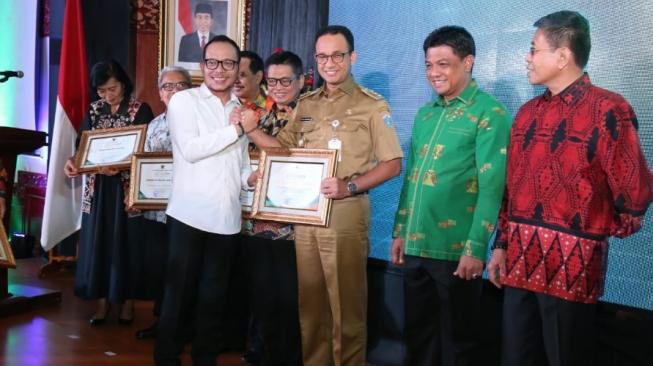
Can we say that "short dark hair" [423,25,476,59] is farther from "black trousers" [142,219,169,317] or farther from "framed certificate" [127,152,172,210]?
"black trousers" [142,219,169,317]

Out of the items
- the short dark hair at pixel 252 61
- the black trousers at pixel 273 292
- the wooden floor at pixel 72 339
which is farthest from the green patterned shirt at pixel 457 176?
the wooden floor at pixel 72 339

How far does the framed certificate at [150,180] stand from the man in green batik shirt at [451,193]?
51.6 inches

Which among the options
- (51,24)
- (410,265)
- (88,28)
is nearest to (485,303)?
(410,265)

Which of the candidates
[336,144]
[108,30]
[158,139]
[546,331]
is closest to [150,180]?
[158,139]

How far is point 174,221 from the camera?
8.10 ft

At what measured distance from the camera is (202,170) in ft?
7.95

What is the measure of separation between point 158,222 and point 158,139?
533 millimetres

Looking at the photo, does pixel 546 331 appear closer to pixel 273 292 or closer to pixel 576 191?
pixel 576 191

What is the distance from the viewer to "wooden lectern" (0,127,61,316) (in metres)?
3.74

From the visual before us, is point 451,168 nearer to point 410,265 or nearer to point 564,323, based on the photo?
point 410,265

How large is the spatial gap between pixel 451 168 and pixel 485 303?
0.79 meters

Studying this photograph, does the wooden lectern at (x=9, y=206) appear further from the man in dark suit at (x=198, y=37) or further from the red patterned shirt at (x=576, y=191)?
the red patterned shirt at (x=576, y=191)

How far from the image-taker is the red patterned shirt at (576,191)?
1762 millimetres

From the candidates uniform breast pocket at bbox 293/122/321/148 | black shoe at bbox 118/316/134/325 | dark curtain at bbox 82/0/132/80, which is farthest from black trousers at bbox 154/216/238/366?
dark curtain at bbox 82/0/132/80
